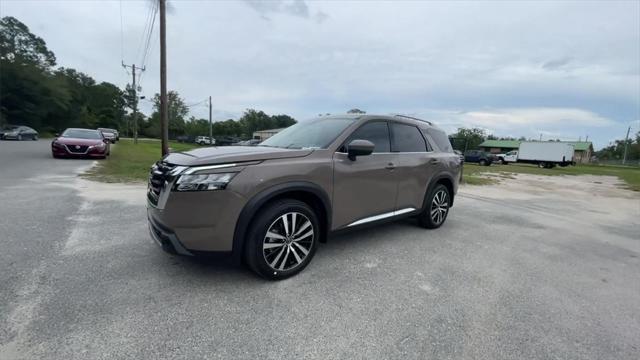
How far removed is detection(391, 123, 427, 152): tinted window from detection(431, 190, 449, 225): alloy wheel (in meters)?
0.87

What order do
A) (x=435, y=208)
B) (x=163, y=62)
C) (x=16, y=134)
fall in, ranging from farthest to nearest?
1. (x=16, y=134)
2. (x=163, y=62)
3. (x=435, y=208)

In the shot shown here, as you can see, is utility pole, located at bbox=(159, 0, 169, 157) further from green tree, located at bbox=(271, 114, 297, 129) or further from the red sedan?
green tree, located at bbox=(271, 114, 297, 129)

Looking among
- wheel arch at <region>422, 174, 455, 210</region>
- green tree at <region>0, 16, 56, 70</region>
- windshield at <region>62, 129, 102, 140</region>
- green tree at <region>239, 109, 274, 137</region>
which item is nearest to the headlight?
wheel arch at <region>422, 174, 455, 210</region>

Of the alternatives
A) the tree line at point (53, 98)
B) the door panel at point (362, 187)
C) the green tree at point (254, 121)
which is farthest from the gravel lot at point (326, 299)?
the green tree at point (254, 121)

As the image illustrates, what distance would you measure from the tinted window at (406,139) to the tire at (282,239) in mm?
1701

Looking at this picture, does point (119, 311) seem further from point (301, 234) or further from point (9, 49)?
point (9, 49)

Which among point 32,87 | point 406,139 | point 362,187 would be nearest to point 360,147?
point 362,187

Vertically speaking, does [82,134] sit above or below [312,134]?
below

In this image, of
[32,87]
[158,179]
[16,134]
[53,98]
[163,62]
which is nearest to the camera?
[158,179]

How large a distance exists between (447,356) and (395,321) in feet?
1.50

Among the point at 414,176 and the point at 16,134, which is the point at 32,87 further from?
the point at 414,176

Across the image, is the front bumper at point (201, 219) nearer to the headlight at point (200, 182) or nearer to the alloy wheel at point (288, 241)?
the headlight at point (200, 182)

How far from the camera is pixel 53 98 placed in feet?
150

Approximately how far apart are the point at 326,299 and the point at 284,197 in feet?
3.26
